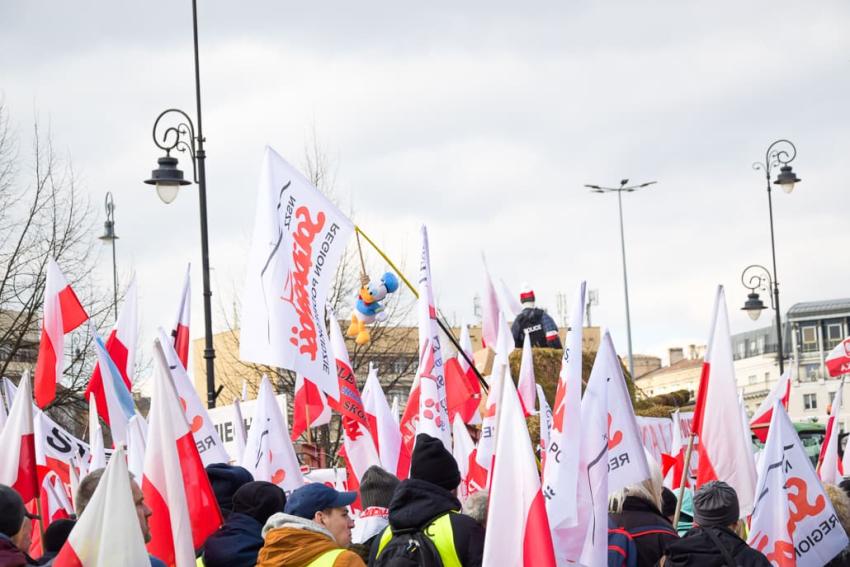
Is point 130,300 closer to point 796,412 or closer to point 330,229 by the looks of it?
point 330,229

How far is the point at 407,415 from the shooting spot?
13.6m

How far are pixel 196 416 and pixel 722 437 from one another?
4069 mm

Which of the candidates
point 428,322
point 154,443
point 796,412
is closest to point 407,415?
point 428,322

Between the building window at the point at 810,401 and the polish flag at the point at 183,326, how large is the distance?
331 ft

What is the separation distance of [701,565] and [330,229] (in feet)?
14.9

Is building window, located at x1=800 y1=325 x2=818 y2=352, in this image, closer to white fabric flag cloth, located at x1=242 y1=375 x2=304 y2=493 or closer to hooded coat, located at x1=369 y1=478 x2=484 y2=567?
white fabric flag cloth, located at x1=242 y1=375 x2=304 y2=493

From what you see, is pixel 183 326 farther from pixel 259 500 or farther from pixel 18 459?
pixel 259 500

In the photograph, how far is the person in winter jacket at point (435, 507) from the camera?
597 cm

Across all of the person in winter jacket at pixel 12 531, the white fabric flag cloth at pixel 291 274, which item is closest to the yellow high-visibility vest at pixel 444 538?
the person in winter jacket at pixel 12 531

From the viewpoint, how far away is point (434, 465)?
622 centimetres

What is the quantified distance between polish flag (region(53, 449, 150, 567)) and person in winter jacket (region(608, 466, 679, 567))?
2661 mm

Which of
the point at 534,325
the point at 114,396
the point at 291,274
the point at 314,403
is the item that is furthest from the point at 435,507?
the point at 534,325

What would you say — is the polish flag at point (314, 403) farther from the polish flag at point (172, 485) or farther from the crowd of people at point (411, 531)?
the crowd of people at point (411, 531)

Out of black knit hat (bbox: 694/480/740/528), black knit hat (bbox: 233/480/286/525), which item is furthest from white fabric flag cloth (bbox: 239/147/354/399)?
black knit hat (bbox: 694/480/740/528)
